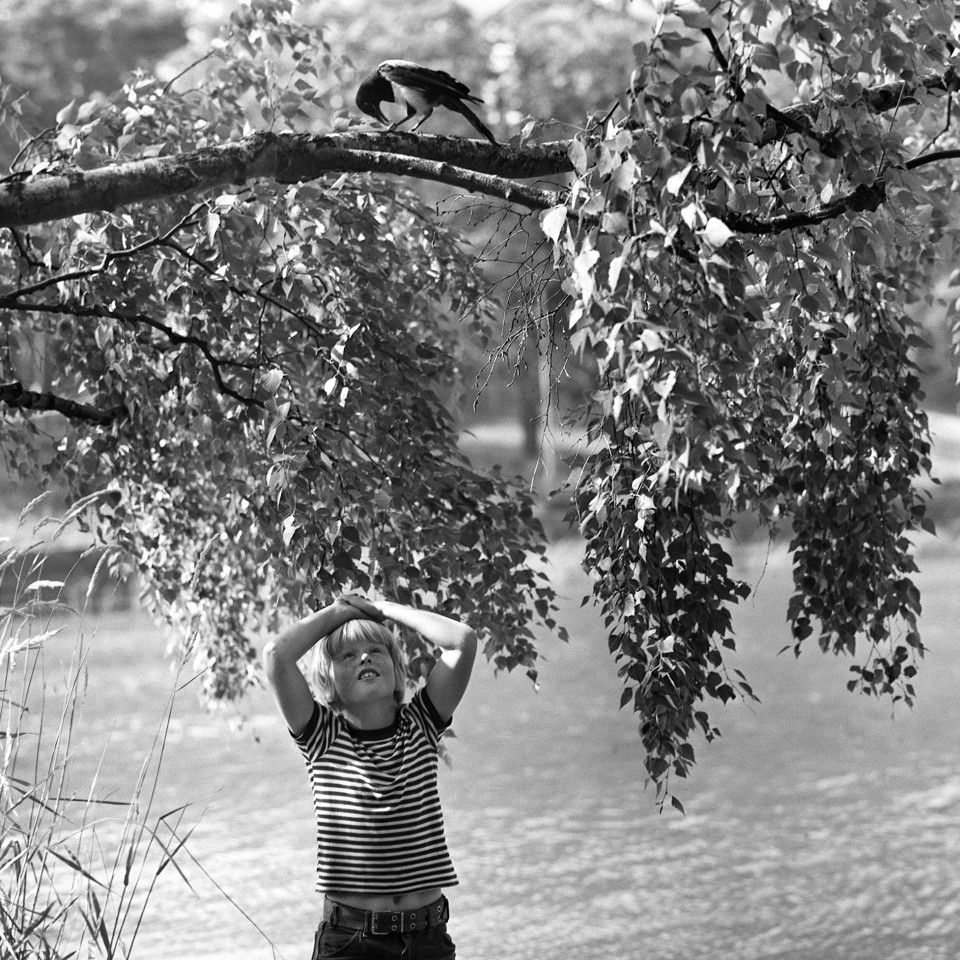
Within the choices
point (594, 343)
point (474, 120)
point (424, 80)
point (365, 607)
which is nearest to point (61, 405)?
point (424, 80)

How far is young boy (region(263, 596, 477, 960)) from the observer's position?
3115 millimetres

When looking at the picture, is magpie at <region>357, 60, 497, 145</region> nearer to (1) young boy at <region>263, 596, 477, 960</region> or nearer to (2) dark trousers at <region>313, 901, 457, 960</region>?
(1) young boy at <region>263, 596, 477, 960</region>

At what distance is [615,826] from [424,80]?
190 inches

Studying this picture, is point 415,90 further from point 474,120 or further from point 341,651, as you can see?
point 341,651

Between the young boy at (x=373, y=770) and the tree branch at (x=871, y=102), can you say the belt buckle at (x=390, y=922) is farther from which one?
the tree branch at (x=871, y=102)

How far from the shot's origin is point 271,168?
3.71 m

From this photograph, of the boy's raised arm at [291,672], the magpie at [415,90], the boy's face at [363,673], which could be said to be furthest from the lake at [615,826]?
the magpie at [415,90]

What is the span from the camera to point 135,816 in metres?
3.41

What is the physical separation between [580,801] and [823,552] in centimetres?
469

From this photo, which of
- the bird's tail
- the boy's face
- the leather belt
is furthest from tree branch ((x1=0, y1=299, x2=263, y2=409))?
the leather belt

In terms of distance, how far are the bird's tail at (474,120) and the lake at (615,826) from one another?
1.16 m

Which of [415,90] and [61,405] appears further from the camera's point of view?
[61,405]

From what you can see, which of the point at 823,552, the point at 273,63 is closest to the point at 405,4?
the point at 273,63

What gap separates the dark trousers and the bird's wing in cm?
199
